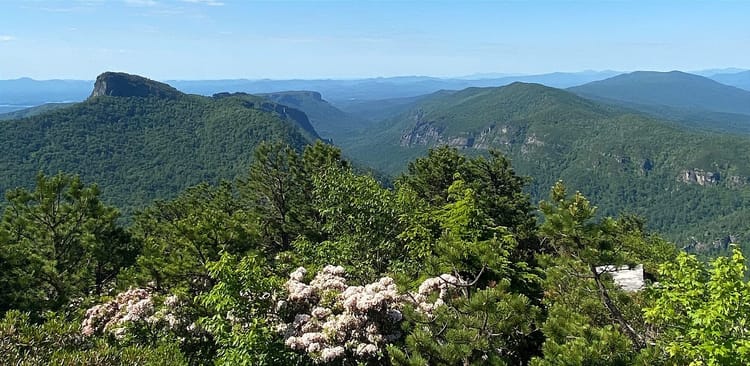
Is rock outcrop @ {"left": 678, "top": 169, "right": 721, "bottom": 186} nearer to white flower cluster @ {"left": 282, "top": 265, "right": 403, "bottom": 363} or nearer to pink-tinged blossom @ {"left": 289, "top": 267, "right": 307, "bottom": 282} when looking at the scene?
pink-tinged blossom @ {"left": 289, "top": 267, "right": 307, "bottom": 282}

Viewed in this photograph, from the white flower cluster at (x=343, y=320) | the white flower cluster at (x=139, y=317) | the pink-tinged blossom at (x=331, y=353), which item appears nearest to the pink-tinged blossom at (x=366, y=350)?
the white flower cluster at (x=343, y=320)

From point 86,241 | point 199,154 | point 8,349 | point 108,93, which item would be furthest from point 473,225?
point 108,93

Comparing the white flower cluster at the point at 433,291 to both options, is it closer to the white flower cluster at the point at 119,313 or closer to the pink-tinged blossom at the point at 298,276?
the pink-tinged blossom at the point at 298,276

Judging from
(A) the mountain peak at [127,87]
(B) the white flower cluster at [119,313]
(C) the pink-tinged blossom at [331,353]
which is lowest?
(B) the white flower cluster at [119,313]

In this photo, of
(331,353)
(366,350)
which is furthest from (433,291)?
(331,353)

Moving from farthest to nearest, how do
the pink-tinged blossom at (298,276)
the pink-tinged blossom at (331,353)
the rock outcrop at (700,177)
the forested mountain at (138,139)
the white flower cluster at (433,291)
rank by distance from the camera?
the rock outcrop at (700,177) → the forested mountain at (138,139) → the pink-tinged blossom at (298,276) → the white flower cluster at (433,291) → the pink-tinged blossom at (331,353)

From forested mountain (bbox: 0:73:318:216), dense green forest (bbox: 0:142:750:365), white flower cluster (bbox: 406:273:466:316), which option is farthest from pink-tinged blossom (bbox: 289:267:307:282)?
forested mountain (bbox: 0:73:318:216)
